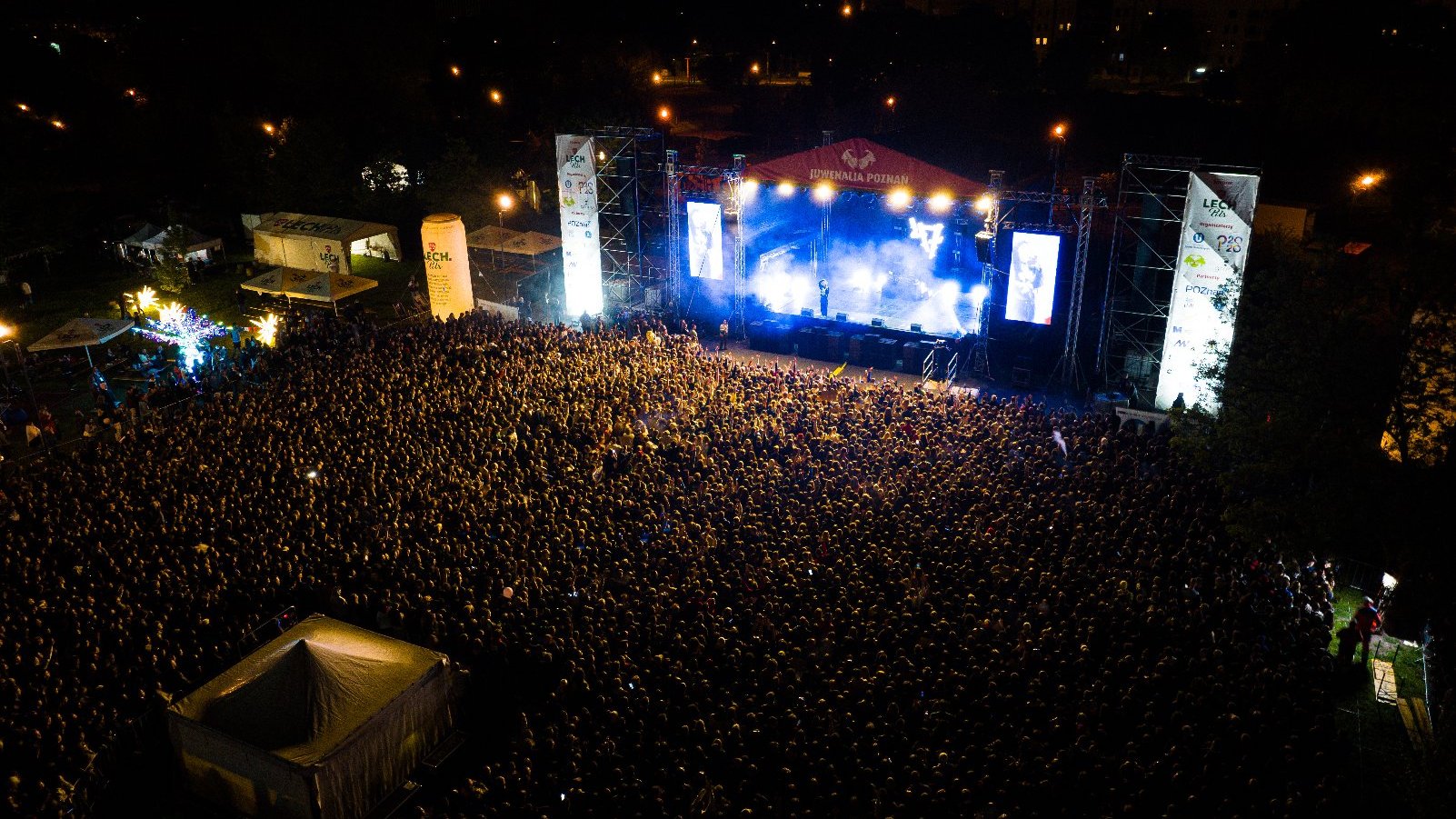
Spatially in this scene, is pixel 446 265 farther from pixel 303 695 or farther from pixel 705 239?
pixel 303 695

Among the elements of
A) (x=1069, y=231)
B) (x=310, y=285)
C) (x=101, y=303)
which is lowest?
(x=101, y=303)

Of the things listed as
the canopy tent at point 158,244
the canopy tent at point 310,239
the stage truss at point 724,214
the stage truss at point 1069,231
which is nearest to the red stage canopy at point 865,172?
the stage truss at point 1069,231

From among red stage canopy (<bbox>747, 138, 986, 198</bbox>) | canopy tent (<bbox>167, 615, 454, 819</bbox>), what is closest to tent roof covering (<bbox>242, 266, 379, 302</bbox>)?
red stage canopy (<bbox>747, 138, 986, 198</bbox>)

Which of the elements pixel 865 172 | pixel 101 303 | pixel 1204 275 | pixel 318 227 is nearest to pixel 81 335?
pixel 318 227

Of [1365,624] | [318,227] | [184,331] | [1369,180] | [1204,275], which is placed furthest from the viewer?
[318,227]

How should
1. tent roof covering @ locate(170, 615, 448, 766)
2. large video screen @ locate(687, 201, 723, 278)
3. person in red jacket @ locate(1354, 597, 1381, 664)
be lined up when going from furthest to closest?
large video screen @ locate(687, 201, 723, 278) < person in red jacket @ locate(1354, 597, 1381, 664) < tent roof covering @ locate(170, 615, 448, 766)

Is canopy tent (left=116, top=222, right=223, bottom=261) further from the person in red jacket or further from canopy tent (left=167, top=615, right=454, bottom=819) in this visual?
the person in red jacket
